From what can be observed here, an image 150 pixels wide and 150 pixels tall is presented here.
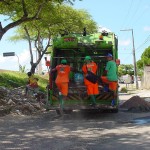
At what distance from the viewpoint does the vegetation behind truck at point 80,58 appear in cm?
1318

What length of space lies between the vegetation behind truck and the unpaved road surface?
50 cm

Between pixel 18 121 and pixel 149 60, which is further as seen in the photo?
pixel 149 60

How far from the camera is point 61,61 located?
43.4 feet

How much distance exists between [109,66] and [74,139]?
15.0ft

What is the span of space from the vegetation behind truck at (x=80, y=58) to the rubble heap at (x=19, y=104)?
5.59 feet

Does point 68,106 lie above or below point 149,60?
below

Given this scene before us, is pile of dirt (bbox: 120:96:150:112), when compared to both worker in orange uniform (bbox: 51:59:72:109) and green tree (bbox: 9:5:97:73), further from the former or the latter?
green tree (bbox: 9:5:97:73)

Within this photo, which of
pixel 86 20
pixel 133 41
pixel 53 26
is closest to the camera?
pixel 53 26

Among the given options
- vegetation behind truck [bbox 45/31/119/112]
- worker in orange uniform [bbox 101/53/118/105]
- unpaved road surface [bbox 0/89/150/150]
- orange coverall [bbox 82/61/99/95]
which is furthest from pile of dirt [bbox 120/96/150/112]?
Result: orange coverall [bbox 82/61/99/95]

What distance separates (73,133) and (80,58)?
15.6ft

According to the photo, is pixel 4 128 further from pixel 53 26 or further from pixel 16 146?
pixel 53 26

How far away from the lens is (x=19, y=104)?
50.5ft

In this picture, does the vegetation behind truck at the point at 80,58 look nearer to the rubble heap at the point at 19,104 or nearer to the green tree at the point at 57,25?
the rubble heap at the point at 19,104

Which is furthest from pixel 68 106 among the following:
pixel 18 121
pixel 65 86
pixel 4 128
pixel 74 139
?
pixel 74 139
